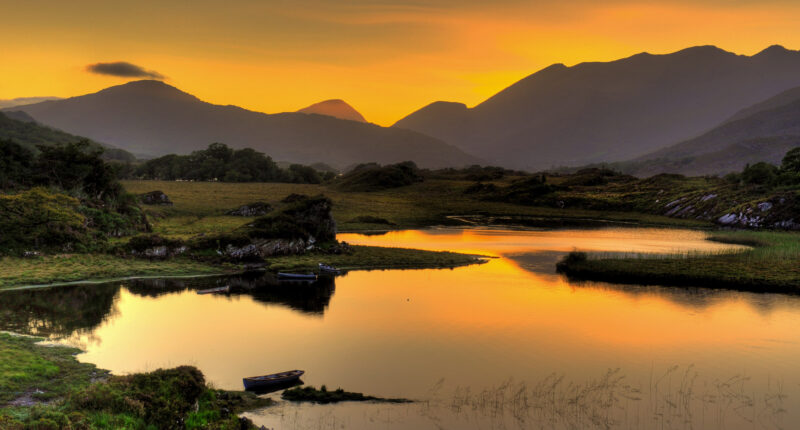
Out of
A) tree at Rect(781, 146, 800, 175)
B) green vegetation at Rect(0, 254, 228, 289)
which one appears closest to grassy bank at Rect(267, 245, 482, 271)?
green vegetation at Rect(0, 254, 228, 289)

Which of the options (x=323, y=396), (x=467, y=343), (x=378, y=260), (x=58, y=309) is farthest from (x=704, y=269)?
(x=58, y=309)

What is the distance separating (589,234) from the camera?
253 feet

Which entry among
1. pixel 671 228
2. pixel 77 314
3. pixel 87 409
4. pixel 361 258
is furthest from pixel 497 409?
pixel 671 228

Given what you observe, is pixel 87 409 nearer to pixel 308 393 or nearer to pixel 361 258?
pixel 308 393

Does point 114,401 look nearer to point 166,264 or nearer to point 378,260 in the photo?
point 166,264

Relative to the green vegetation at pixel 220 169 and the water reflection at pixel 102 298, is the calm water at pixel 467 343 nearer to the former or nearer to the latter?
the water reflection at pixel 102 298

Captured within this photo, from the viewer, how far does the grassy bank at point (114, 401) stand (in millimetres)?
14727

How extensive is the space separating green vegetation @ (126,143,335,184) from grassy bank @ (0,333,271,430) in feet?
462

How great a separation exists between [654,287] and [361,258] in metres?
25.4

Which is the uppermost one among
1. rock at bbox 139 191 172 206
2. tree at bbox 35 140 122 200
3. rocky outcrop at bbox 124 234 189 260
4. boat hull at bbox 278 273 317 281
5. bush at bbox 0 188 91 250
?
tree at bbox 35 140 122 200

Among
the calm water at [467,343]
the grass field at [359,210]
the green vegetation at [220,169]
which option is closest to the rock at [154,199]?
the grass field at [359,210]

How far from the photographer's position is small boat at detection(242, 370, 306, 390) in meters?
20.7

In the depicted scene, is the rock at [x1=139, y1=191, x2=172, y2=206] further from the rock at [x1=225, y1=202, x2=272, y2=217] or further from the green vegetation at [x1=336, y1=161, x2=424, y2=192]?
the green vegetation at [x1=336, y1=161, x2=424, y2=192]

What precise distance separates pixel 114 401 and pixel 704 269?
4628 cm
